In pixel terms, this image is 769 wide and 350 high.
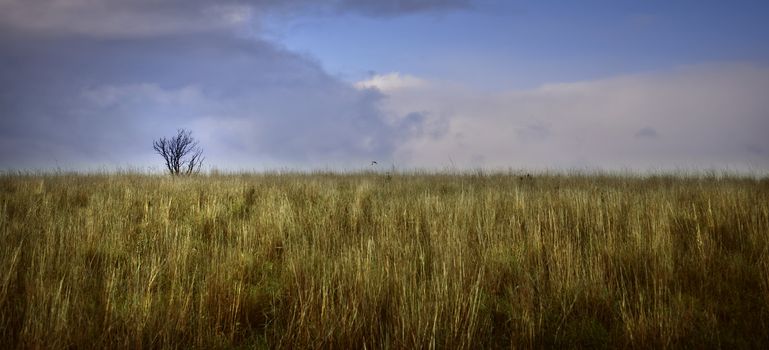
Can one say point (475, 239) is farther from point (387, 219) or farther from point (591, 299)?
point (591, 299)

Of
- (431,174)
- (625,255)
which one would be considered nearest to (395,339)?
(625,255)

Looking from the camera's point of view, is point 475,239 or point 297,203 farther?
point 297,203

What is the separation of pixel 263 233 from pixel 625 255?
455cm

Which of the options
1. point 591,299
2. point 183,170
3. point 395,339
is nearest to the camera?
point 395,339

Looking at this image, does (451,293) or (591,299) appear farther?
(591,299)

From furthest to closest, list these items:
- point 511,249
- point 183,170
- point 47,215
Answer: point 183,170
point 47,215
point 511,249

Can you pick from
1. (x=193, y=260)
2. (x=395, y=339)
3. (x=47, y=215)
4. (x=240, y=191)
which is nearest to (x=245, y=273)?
(x=193, y=260)

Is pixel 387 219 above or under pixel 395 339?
above

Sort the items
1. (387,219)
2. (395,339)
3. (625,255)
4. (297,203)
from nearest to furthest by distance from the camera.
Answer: (395,339), (625,255), (387,219), (297,203)

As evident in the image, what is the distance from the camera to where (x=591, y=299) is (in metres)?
4.22

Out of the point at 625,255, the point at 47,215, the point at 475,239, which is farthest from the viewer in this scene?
the point at 47,215

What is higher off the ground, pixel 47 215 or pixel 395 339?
pixel 47 215

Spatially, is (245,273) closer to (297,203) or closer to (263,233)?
(263,233)

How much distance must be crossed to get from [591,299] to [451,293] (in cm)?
138
